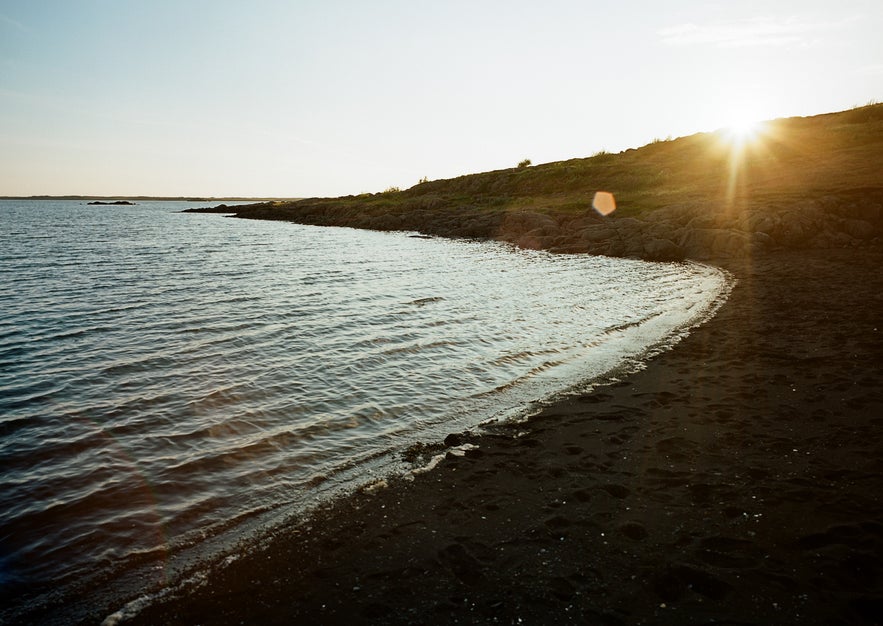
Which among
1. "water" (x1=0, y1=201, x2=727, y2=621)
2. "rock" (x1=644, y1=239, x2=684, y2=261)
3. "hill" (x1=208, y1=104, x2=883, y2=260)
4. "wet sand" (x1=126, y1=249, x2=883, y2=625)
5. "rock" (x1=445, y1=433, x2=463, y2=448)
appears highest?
"hill" (x1=208, y1=104, x2=883, y2=260)

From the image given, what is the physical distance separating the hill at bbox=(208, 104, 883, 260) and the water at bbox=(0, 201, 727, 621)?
15205 mm

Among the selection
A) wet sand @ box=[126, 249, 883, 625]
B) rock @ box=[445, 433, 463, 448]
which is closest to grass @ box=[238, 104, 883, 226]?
wet sand @ box=[126, 249, 883, 625]

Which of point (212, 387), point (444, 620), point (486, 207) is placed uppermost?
point (486, 207)

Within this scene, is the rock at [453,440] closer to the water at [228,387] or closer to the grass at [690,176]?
the water at [228,387]

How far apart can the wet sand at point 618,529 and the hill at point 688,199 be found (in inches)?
1335

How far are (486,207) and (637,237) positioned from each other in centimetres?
4020

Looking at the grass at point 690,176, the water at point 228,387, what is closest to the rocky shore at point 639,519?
the water at point 228,387

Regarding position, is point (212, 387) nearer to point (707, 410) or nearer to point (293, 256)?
point (707, 410)

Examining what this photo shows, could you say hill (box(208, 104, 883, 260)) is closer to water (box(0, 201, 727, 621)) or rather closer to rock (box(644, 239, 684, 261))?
rock (box(644, 239, 684, 261))

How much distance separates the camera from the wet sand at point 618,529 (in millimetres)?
5621

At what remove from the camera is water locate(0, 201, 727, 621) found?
743 centimetres

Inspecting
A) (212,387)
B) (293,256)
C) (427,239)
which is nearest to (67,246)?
(293,256)

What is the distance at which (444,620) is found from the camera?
5473 millimetres

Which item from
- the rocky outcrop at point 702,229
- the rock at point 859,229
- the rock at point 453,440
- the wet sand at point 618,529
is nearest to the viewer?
the wet sand at point 618,529
